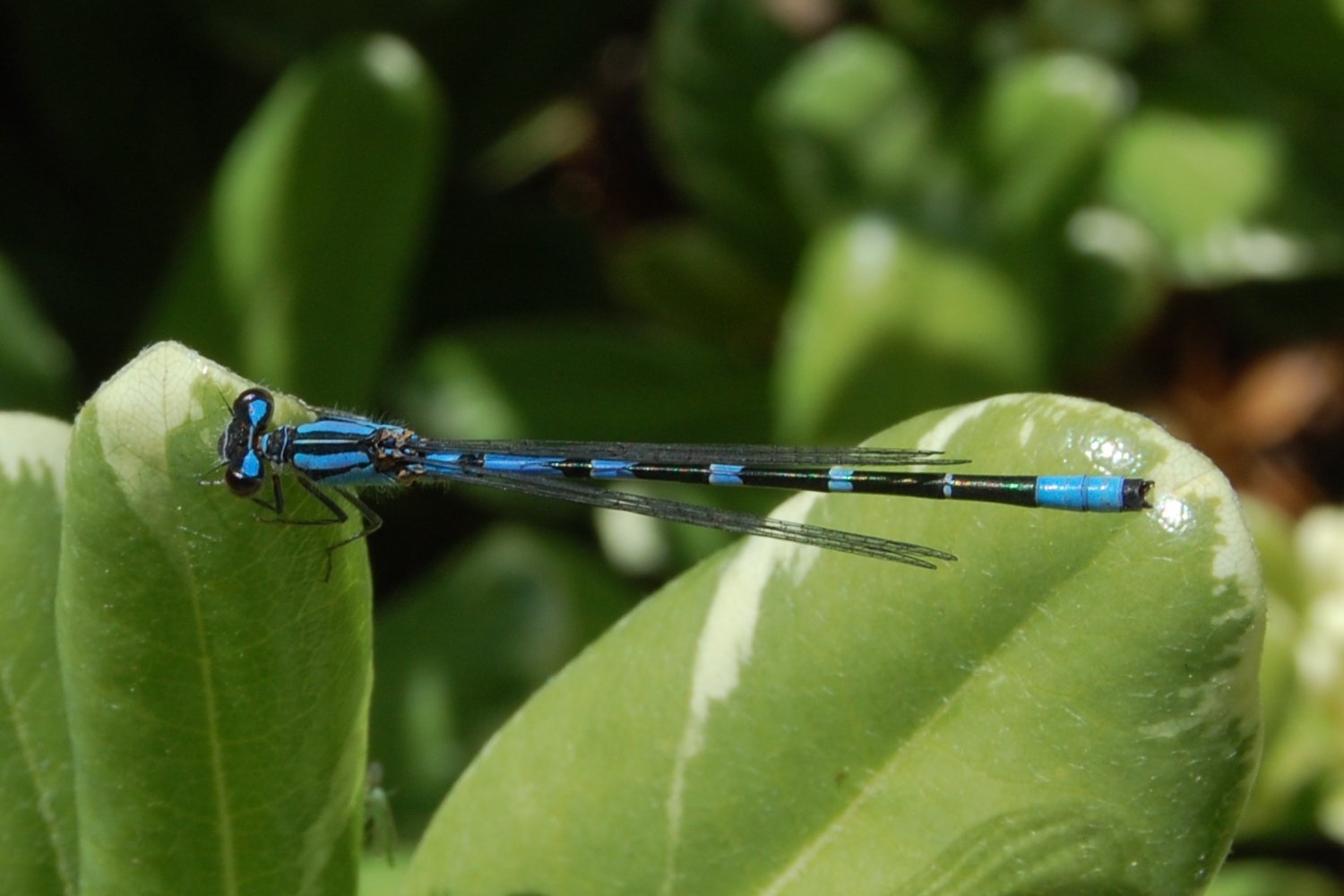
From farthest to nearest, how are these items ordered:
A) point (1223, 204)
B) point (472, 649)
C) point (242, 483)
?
point (1223, 204)
point (472, 649)
point (242, 483)

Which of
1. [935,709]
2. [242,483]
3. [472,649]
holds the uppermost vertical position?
[472,649]

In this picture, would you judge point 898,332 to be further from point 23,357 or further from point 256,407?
point 23,357

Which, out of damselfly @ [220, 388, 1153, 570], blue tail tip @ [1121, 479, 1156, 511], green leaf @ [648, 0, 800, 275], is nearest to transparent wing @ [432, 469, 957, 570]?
damselfly @ [220, 388, 1153, 570]

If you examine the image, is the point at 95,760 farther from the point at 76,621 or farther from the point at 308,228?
the point at 308,228

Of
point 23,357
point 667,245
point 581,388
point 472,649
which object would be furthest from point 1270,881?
point 23,357

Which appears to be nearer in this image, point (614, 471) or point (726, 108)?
point (614, 471)

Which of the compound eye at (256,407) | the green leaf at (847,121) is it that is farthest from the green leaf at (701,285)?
the compound eye at (256,407)

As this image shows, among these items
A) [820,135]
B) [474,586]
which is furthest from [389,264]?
[820,135]
